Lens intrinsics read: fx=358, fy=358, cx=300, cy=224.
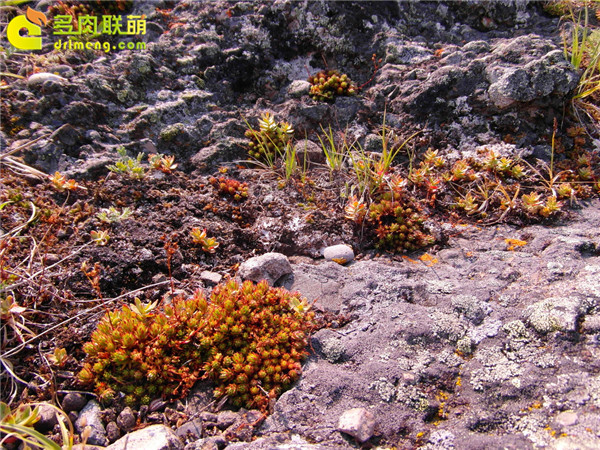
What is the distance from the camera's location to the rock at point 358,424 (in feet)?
7.06

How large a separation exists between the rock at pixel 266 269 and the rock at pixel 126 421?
4.62 ft

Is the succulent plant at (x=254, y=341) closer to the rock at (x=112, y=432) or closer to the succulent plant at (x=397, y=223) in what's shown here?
the rock at (x=112, y=432)

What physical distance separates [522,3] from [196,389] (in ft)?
23.4

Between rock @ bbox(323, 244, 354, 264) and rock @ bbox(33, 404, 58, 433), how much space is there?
257 cm

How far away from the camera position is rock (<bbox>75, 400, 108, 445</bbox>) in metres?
2.38

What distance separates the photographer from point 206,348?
2766mm

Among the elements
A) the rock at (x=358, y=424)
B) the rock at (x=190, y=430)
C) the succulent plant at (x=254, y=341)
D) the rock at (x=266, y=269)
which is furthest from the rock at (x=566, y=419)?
the rock at (x=266, y=269)

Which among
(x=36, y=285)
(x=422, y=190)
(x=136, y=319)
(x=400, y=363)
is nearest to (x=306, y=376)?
(x=400, y=363)

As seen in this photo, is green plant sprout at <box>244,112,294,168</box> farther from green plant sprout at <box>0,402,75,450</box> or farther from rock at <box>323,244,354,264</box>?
green plant sprout at <box>0,402,75,450</box>

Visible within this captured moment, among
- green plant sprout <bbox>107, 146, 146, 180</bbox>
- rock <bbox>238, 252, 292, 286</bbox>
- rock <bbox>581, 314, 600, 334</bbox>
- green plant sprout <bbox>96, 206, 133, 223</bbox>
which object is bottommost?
rock <bbox>238, 252, 292, 286</bbox>

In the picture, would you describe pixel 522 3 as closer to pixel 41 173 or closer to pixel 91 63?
pixel 91 63

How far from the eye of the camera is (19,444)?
2.30m

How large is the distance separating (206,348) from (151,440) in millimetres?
706

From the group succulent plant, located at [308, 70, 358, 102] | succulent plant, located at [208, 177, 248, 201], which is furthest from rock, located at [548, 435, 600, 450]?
succulent plant, located at [308, 70, 358, 102]
